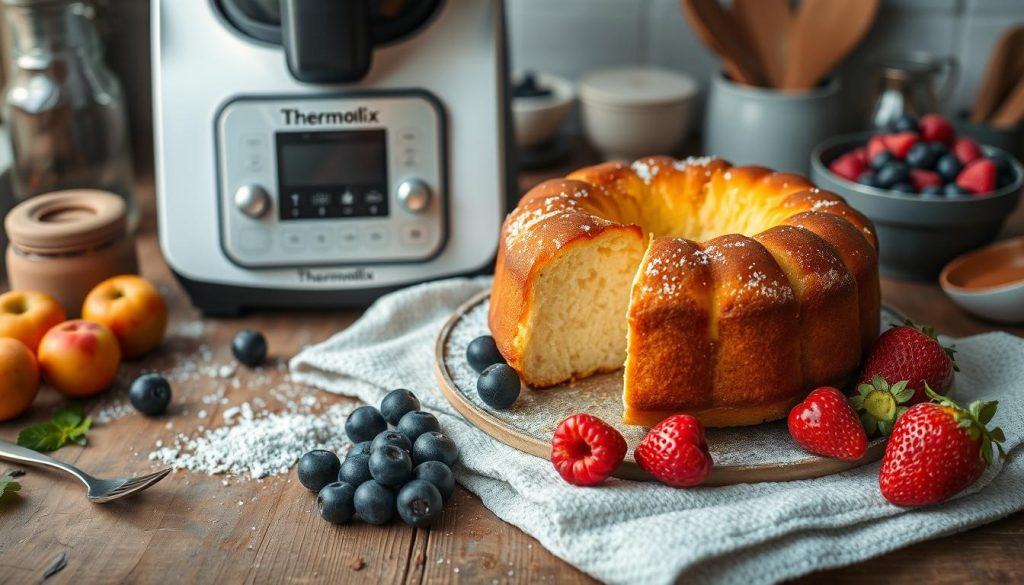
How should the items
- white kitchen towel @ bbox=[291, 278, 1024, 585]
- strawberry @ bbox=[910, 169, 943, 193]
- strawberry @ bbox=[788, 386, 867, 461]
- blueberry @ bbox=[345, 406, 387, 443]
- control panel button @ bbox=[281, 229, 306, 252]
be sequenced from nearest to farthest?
white kitchen towel @ bbox=[291, 278, 1024, 585]
strawberry @ bbox=[788, 386, 867, 461]
blueberry @ bbox=[345, 406, 387, 443]
control panel button @ bbox=[281, 229, 306, 252]
strawberry @ bbox=[910, 169, 943, 193]

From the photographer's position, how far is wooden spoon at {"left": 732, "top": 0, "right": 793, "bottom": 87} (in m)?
1.96

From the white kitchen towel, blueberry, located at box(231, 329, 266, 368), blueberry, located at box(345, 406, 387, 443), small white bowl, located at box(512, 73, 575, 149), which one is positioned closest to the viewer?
the white kitchen towel

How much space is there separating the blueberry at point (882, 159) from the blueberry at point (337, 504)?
1047mm

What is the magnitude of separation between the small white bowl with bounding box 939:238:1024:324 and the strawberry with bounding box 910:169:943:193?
0.13 m

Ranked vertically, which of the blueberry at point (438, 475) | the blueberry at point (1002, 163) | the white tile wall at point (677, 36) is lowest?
the blueberry at point (438, 475)

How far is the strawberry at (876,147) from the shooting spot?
173 cm

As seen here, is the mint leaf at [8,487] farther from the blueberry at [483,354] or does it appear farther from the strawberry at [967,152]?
the strawberry at [967,152]

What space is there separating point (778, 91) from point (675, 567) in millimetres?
1235

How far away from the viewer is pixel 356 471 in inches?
44.6

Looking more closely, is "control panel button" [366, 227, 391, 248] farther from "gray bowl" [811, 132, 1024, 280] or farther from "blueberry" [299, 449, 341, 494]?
"gray bowl" [811, 132, 1024, 280]

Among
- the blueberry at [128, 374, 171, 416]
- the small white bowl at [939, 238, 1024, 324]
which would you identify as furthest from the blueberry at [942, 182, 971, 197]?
the blueberry at [128, 374, 171, 416]

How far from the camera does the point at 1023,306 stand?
4.93 feet

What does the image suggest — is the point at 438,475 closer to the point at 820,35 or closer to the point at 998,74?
the point at 820,35

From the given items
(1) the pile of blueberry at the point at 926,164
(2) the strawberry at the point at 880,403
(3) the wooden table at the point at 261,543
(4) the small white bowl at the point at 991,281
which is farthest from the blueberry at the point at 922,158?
(3) the wooden table at the point at 261,543
